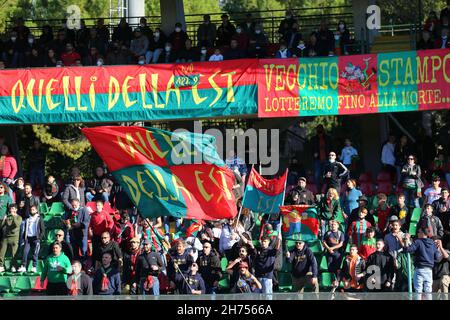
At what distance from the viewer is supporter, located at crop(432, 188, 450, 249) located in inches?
722

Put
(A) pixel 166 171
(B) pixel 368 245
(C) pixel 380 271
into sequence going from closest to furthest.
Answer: (A) pixel 166 171 → (C) pixel 380 271 → (B) pixel 368 245

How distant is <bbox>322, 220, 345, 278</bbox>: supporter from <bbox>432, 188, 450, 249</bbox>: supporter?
5.58ft

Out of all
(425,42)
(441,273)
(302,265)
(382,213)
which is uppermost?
(425,42)

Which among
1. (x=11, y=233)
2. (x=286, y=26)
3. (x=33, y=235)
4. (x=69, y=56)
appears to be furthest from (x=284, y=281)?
(x=69, y=56)

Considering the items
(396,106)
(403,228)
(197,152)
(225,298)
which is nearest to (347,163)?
(396,106)

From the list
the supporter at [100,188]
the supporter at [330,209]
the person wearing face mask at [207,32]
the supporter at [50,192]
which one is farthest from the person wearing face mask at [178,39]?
the supporter at [330,209]

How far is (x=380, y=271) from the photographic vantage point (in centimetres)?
1739

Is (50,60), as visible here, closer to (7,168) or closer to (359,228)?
(7,168)

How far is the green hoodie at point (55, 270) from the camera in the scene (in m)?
17.8

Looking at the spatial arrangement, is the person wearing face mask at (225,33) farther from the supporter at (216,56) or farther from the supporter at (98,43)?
the supporter at (98,43)

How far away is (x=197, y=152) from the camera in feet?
52.3

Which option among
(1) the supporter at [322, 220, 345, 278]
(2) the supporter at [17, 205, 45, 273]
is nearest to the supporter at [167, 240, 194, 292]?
(1) the supporter at [322, 220, 345, 278]

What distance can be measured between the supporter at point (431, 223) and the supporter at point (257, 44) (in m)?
7.57

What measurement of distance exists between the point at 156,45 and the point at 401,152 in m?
6.31
